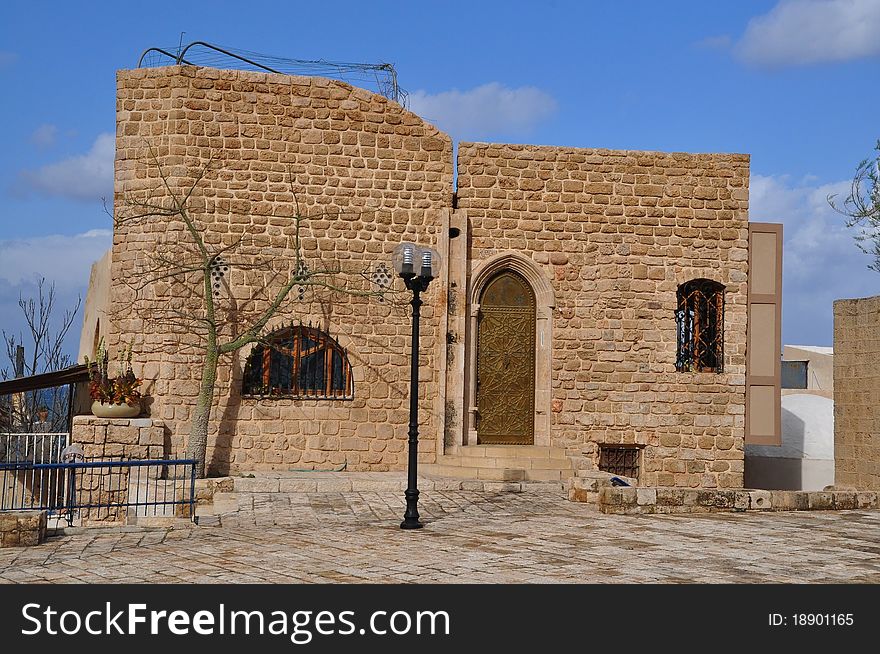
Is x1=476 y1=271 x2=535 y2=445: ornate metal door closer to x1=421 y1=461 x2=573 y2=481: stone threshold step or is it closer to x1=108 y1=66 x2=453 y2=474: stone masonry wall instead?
x1=108 y1=66 x2=453 y2=474: stone masonry wall

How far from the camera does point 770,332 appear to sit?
1625 centimetres

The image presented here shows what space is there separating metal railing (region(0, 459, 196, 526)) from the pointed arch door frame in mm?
4165

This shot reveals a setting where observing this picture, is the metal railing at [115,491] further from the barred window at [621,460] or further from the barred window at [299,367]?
the barred window at [621,460]

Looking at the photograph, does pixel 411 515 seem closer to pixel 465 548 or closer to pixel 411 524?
pixel 411 524

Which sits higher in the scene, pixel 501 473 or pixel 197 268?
pixel 197 268

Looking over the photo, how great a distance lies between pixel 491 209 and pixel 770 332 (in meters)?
4.81

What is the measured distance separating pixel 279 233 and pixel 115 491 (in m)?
4.26

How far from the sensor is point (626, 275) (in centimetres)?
1578

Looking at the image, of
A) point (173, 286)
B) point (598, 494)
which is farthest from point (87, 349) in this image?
point (598, 494)

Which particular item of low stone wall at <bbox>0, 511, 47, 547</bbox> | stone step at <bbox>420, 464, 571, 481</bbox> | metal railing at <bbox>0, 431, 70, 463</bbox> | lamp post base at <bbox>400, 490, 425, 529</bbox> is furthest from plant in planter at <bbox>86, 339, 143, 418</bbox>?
lamp post base at <bbox>400, 490, 425, 529</bbox>

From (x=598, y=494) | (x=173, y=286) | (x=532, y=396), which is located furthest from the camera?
(x=532, y=396)

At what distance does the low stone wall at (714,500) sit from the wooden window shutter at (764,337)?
379cm

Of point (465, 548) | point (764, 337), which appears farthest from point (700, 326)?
point (465, 548)

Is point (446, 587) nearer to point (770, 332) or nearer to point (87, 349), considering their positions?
point (770, 332)
